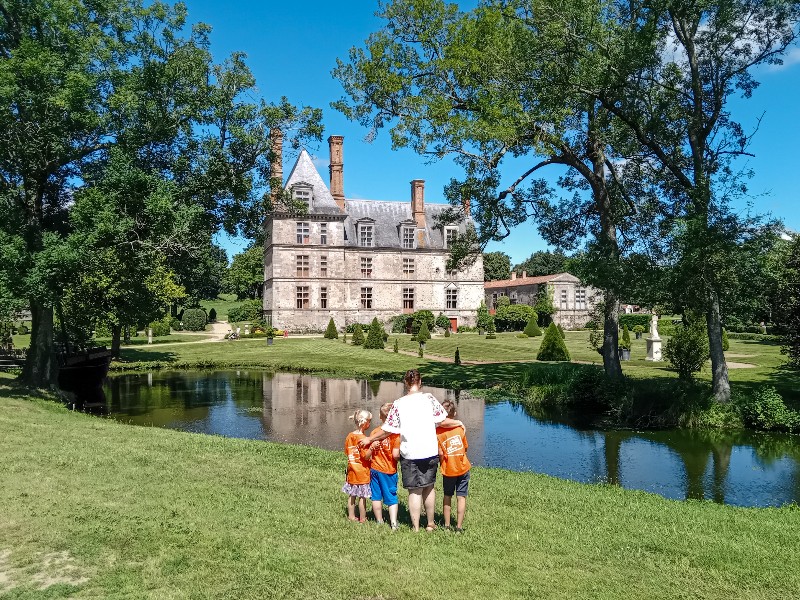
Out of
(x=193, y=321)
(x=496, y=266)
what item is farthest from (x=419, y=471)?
(x=496, y=266)

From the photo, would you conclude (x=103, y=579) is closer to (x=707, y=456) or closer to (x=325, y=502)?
(x=325, y=502)

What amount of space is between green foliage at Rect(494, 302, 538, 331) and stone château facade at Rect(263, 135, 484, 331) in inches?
116

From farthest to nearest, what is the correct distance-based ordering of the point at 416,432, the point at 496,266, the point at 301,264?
the point at 496,266
the point at 301,264
the point at 416,432

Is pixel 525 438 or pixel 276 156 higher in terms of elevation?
pixel 276 156

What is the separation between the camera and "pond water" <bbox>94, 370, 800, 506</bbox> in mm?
11062

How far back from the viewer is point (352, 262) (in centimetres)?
5150

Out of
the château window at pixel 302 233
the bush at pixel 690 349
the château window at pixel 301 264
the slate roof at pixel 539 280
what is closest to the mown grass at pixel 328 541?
the bush at pixel 690 349

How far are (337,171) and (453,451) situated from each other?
46322 millimetres

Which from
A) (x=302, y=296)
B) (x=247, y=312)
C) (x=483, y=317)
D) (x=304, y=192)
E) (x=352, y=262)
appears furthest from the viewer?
(x=247, y=312)

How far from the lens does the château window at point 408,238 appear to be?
53.2 m

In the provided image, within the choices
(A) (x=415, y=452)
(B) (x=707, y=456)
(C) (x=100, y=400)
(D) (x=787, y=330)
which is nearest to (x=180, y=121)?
(C) (x=100, y=400)

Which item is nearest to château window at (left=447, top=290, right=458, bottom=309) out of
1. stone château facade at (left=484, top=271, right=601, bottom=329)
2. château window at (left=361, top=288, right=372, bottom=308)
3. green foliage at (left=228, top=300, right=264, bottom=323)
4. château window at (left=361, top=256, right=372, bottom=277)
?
château window at (left=361, top=288, right=372, bottom=308)

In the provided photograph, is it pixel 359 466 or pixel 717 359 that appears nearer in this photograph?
pixel 359 466

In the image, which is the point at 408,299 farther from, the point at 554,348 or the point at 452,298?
the point at 554,348
